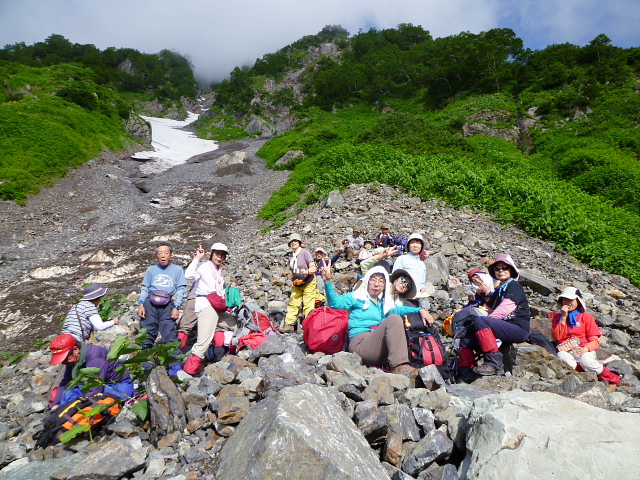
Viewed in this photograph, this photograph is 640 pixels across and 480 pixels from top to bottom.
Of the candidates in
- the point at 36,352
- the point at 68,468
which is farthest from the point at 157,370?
the point at 36,352

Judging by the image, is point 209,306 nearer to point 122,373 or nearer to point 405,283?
point 122,373

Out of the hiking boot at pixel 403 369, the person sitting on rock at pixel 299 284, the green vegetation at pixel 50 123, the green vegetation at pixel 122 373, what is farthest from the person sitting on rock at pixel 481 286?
the green vegetation at pixel 50 123

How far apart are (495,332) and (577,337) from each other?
127 centimetres

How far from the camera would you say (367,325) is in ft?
16.1

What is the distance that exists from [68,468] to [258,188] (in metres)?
22.9

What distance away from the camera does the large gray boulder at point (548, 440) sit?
200 centimetres

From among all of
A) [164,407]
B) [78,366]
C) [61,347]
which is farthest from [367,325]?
[61,347]

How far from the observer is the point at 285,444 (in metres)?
2.21

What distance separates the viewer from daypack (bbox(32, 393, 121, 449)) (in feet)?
10.6

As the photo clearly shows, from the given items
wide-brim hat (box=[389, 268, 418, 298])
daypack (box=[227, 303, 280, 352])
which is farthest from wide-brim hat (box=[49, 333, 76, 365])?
wide-brim hat (box=[389, 268, 418, 298])

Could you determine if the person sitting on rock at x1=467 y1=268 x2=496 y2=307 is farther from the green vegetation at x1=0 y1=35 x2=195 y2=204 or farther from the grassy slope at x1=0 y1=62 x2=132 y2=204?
the grassy slope at x1=0 y1=62 x2=132 y2=204

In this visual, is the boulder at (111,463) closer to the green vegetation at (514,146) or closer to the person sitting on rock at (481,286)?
the person sitting on rock at (481,286)

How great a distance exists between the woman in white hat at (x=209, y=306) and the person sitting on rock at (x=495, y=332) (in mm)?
3588

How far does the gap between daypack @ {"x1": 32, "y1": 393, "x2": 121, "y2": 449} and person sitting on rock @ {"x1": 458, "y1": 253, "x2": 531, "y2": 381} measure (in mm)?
4153
